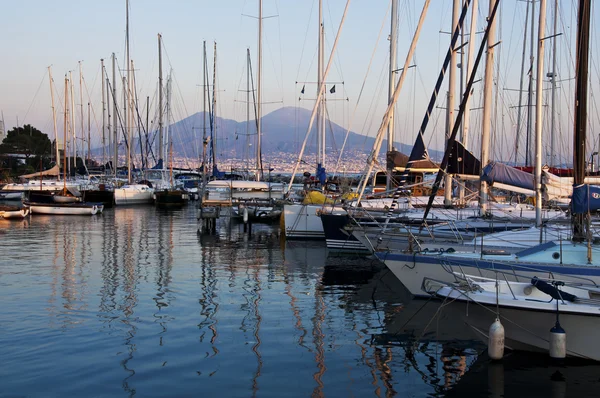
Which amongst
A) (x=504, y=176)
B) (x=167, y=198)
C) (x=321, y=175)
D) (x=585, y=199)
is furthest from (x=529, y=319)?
(x=167, y=198)

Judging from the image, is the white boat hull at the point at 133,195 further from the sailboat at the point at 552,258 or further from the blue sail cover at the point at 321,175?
the sailboat at the point at 552,258

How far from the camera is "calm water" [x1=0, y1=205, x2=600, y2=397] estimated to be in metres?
Answer: 10.9

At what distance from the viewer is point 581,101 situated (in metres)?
16.9

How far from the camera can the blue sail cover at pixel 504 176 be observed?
21469mm

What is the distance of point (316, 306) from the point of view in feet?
55.6

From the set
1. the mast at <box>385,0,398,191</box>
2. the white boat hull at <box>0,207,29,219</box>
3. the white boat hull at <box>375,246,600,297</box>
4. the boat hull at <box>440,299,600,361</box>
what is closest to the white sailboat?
the boat hull at <box>440,299,600,361</box>

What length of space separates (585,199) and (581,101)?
2594mm

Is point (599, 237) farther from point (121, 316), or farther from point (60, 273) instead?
point (60, 273)

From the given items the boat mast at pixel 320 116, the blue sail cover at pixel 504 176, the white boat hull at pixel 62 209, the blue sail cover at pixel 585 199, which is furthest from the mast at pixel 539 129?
the white boat hull at pixel 62 209

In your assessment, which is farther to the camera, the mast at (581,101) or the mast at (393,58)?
the mast at (393,58)

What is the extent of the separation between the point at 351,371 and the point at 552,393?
319 centimetres

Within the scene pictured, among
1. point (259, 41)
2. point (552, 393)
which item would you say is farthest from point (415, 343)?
point (259, 41)

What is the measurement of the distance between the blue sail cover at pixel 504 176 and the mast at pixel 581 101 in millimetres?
4686

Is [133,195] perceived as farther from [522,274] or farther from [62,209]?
[522,274]
